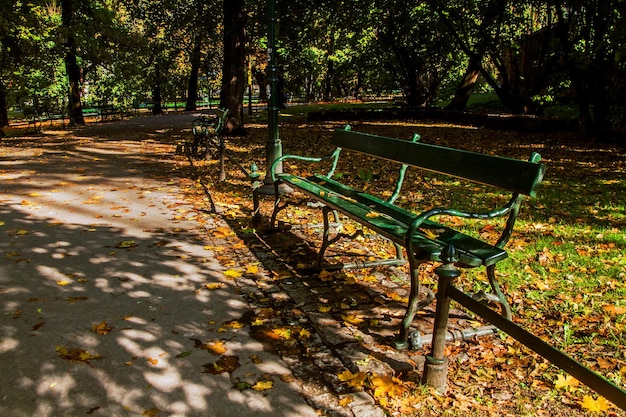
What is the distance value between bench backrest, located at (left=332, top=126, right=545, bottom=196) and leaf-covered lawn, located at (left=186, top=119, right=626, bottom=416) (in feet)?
3.22

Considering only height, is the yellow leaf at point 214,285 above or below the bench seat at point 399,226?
below

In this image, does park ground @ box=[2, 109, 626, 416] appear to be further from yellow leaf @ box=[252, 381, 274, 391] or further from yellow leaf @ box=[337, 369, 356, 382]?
yellow leaf @ box=[252, 381, 274, 391]

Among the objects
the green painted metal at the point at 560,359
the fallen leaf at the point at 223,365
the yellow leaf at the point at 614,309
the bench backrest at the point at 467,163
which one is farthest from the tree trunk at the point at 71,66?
the green painted metal at the point at 560,359

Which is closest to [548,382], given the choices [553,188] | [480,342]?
[480,342]

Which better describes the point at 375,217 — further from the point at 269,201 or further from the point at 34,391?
the point at 269,201

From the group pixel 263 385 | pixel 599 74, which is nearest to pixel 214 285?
pixel 263 385

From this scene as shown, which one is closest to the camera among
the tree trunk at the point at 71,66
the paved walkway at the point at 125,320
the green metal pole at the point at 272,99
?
the paved walkway at the point at 125,320

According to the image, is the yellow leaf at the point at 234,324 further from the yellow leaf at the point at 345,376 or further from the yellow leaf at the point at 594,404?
the yellow leaf at the point at 594,404

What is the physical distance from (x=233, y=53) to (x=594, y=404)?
12.2m

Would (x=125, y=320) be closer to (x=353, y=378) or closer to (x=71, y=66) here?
(x=353, y=378)

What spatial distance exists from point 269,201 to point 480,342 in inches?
166

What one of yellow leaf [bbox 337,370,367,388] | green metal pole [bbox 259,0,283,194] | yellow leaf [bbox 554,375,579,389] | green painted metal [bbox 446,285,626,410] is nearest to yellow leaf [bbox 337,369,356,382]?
yellow leaf [bbox 337,370,367,388]

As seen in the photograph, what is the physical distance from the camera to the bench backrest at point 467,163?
294cm

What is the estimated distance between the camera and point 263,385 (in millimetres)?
2686
